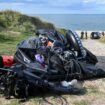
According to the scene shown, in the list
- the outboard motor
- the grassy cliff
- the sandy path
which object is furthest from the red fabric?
the grassy cliff

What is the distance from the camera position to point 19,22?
5325cm

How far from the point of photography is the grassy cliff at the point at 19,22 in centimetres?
4946

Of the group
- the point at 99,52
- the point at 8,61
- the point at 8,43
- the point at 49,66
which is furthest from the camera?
the point at 8,43

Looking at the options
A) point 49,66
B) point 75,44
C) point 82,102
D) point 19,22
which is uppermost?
point 75,44

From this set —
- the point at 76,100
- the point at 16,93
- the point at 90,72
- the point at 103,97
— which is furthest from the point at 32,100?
the point at 90,72

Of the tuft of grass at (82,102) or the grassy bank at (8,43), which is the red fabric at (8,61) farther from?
the grassy bank at (8,43)

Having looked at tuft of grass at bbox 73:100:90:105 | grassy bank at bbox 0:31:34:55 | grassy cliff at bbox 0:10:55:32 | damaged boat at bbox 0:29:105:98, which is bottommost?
grassy cliff at bbox 0:10:55:32

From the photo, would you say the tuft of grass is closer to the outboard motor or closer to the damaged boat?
the damaged boat

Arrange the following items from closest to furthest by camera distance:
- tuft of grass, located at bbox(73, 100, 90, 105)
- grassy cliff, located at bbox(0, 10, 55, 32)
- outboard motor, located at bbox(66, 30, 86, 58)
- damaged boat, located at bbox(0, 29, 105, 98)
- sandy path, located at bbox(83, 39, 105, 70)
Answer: tuft of grass, located at bbox(73, 100, 90, 105) < damaged boat, located at bbox(0, 29, 105, 98) < outboard motor, located at bbox(66, 30, 86, 58) < sandy path, located at bbox(83, 39, 105, 70) < grassy cliff, located at bbox(0, 10, 55, 32)

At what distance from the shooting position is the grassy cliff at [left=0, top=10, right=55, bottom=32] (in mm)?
49463

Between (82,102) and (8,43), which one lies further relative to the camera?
(8,43)

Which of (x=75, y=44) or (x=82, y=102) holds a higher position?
(x=75, y=44)

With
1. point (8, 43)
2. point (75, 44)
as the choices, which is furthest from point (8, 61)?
point (8, 43)

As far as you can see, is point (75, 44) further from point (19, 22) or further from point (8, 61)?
point (19, 22)
